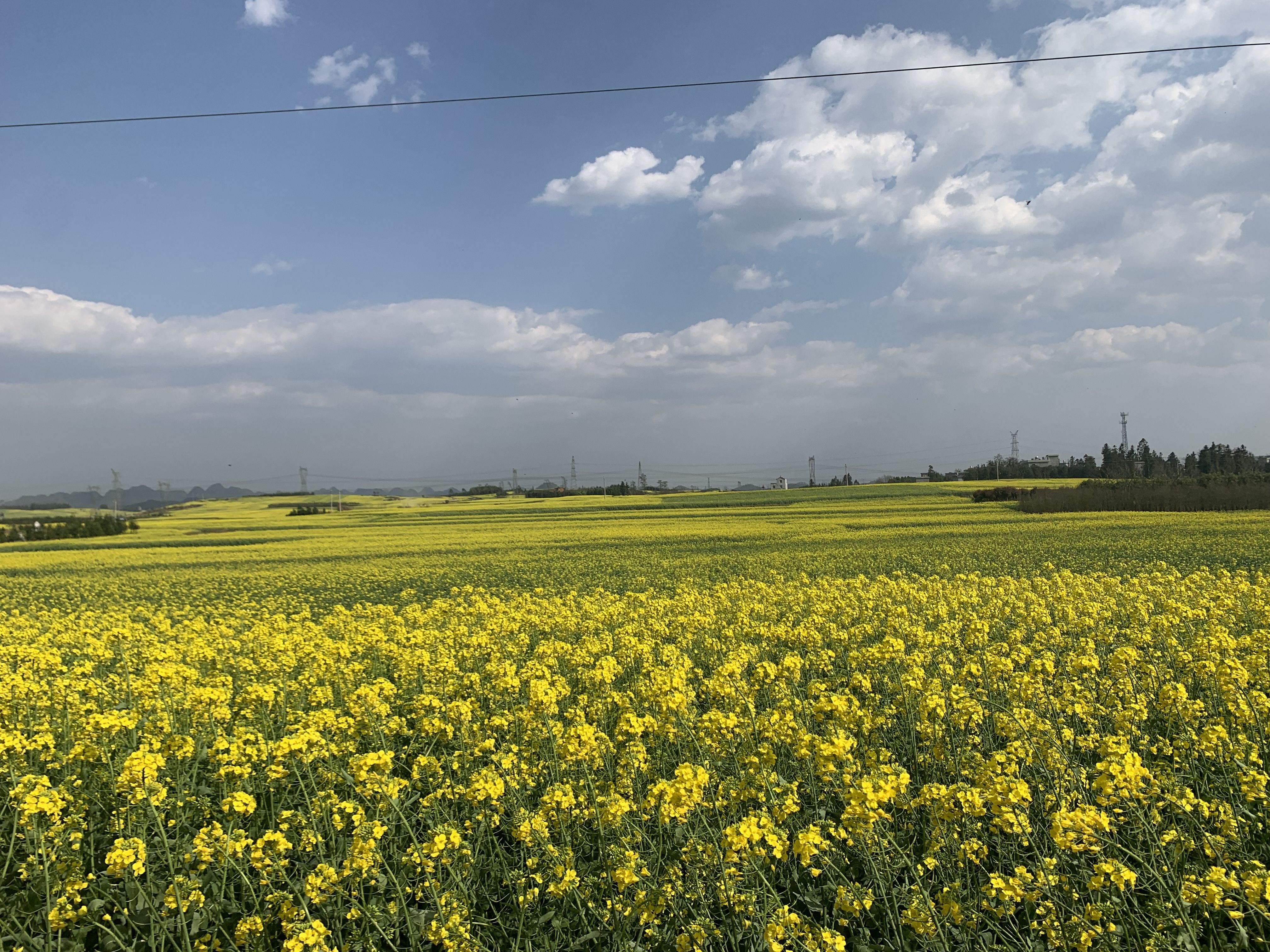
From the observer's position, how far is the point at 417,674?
7.47 meters

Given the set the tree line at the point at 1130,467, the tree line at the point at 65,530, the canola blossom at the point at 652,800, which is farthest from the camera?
the tree line at the point at 1130,467

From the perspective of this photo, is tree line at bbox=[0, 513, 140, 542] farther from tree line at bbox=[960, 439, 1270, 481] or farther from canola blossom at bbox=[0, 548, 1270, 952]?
tree line at bbox=[960, 439, 1270, 481]

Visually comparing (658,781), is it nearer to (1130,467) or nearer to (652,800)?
(652,800)

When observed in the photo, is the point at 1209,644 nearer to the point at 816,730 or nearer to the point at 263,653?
the point at 816,730

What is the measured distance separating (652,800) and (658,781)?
40cm

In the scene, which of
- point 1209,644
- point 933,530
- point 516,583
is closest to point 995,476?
point 933,530

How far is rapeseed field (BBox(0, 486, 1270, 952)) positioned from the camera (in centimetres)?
338

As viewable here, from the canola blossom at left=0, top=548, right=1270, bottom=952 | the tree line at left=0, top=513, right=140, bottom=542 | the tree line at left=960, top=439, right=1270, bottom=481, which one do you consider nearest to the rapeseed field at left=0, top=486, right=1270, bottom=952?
the canola blossom at left=0, top=548, right=1270, bottom=952

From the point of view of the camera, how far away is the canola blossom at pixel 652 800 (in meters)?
3.34

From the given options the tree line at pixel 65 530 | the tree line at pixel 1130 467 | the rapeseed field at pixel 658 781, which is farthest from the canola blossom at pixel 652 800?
the tree line at pixel 1130 467

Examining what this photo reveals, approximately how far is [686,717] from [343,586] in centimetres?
1612

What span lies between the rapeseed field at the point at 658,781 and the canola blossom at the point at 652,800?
3 cm

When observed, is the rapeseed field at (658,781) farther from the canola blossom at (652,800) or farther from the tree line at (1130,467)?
the tree line at (1130,467)

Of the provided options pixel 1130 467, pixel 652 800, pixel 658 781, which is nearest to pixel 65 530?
pixel 658 781
